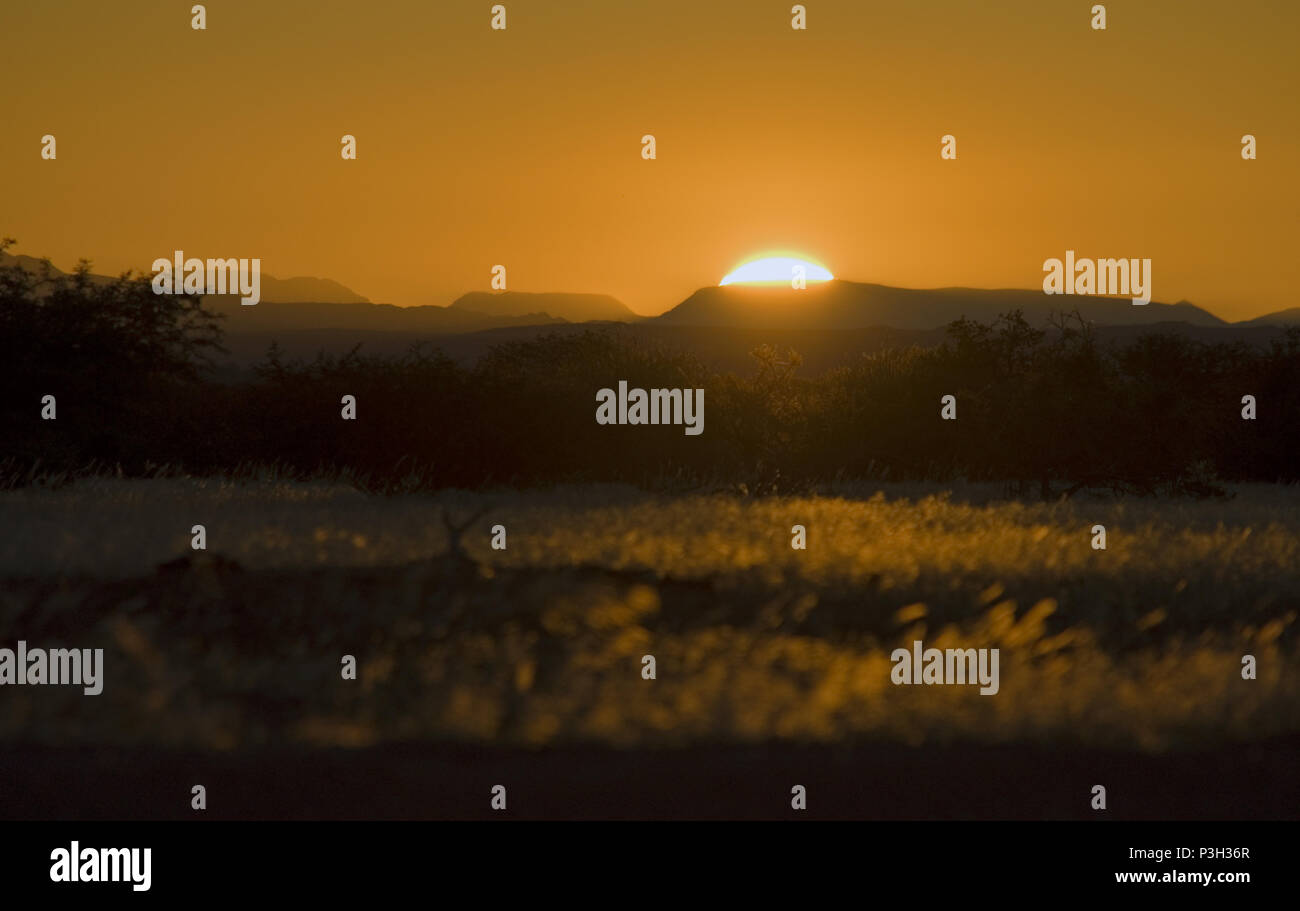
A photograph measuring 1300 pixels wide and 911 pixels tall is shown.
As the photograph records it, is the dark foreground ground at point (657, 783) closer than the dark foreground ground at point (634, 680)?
Yes

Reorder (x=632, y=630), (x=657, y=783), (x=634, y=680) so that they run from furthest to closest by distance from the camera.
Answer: (x=632, y=630) → (x=634, y=680) → (x=657, y=783)

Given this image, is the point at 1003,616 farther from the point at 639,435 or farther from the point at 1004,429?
the point at 639,435

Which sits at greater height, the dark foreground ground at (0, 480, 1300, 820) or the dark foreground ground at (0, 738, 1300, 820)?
the dark foreground ground at (0, 480, 1300, 820)

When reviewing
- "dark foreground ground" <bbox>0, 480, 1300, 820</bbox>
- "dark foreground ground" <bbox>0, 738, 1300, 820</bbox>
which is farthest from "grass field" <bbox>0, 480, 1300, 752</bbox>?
"dark foreground ground" <bbox>0, 738, 1300, 820</bbox>

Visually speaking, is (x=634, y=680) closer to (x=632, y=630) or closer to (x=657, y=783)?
(x=632, y=630)

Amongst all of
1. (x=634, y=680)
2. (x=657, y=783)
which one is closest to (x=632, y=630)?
(x=634, y=680)

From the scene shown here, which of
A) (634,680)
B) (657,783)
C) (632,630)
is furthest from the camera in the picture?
(632,630)

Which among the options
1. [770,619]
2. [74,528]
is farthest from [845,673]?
[74,528]

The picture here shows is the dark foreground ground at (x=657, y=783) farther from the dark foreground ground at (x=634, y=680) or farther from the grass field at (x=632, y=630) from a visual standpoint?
the grass field at (x=632, y=630)

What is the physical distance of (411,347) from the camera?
1352 inches

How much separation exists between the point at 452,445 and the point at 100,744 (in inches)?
969

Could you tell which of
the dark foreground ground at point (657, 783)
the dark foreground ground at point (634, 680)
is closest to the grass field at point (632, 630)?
the dark foreground ground at point (634, 680)

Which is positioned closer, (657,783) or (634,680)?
(657,783)

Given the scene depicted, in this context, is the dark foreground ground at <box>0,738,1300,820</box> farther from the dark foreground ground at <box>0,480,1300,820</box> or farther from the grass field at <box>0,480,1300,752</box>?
the grass field at <box>0,480,1300,752</box>
